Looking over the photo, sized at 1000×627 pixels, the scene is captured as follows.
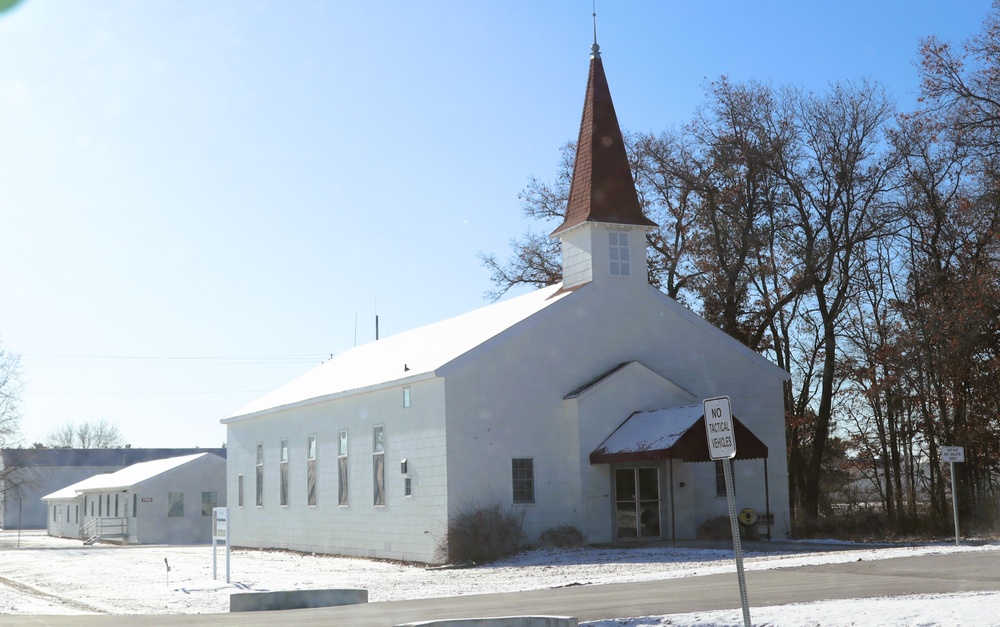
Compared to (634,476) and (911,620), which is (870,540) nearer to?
(634,476)

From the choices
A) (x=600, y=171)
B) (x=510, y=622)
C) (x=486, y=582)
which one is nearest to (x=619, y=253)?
(x=600, y=171)

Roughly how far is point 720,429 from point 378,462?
2190cm

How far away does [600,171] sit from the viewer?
3253cm

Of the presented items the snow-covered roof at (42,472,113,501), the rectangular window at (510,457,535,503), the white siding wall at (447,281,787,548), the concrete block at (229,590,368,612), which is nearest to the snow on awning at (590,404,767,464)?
the white siding wall at (447,281,787,548)

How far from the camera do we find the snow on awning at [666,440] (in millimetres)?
27044

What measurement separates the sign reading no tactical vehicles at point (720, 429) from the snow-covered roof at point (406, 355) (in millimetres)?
17328

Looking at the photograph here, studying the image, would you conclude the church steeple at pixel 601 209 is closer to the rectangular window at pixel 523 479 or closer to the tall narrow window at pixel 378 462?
the rectangular window at pixel 523 479

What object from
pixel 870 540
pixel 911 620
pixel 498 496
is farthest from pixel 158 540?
pixel 911 620

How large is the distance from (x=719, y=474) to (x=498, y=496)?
647cm

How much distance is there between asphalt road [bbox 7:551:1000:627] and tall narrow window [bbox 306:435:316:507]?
1836 cm

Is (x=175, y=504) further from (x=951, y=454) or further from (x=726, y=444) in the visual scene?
(x=726, y=444)

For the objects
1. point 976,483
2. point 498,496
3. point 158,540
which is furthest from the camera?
point 158,540

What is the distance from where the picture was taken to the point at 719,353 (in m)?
33.0

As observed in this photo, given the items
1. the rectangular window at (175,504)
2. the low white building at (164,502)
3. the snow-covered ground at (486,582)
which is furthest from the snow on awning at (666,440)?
the rectangular window at (175,504)
